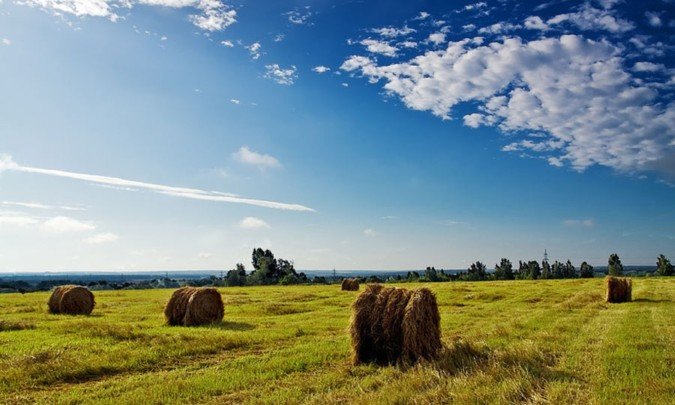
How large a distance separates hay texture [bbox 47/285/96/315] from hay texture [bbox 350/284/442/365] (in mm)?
21576

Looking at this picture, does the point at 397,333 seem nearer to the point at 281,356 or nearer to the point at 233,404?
the point at 281,356

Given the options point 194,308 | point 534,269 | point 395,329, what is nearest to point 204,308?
point 194,308

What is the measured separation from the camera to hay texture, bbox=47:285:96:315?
96.3 ft

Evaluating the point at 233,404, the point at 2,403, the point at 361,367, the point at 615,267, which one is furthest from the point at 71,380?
the point at 615,267

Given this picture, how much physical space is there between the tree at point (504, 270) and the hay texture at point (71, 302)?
95561 mm

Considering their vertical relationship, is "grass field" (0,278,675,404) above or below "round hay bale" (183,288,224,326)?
below

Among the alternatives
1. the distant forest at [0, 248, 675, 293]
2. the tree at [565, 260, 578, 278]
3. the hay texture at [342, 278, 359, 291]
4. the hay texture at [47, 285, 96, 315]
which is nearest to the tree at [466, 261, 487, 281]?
the distant forest at [0, 248, 675, 293]

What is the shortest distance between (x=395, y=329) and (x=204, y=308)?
12191 mm

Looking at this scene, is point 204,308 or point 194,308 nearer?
point 194,308

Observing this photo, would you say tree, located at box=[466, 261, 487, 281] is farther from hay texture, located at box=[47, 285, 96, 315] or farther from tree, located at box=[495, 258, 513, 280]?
hay texture, located at box=[47, 285, 96, 315]

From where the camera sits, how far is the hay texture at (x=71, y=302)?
29.4 m

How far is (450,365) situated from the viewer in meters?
12.4

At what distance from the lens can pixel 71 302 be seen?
96.3 feet

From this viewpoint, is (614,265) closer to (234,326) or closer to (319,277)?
(319,277)
